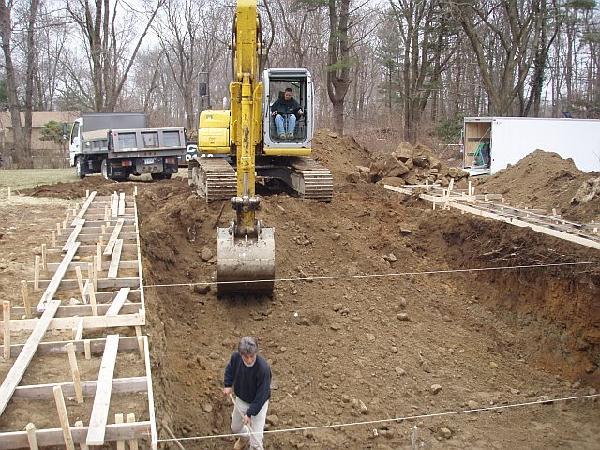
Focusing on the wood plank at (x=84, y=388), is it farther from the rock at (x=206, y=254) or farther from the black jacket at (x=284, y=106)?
the black jacket at (x=284, y=106)

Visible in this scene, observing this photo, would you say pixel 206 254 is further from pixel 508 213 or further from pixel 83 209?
pixel 508 213

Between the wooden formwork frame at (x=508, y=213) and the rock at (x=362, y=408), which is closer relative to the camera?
the rock at (x=362, y=408)

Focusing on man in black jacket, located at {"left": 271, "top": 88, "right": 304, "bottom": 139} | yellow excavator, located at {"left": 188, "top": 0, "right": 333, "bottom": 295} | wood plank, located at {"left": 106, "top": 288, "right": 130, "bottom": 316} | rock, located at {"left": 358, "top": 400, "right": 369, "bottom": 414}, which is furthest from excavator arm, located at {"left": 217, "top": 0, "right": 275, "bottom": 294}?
man in black jacket, located at {"left": 271, "top": 88, "right": 304, "bottom": 139}

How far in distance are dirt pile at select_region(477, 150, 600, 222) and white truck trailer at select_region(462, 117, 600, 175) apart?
3.87m

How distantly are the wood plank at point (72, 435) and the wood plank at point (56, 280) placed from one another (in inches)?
116

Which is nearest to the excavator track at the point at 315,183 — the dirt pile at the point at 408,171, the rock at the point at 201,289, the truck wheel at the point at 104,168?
the rock at the point at 201,289

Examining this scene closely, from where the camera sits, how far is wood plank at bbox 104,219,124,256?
9643mm

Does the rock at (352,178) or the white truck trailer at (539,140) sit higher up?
the white truck trailer at (539,140)

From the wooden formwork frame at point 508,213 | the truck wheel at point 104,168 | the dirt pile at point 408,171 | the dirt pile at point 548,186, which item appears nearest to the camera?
the wooden formwork frame at point 508,213

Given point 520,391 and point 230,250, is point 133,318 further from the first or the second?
point 520,391

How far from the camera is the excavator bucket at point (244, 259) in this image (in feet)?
29.3

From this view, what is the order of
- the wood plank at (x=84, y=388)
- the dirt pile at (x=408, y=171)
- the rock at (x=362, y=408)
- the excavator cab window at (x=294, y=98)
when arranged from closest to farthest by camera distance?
1. the wood plank at (x=84, y=388)
2. the rock at (x=362, y=408)
3. the excavator cab window at (x=294, y=98)
4. the dirt pile at (x=408, y=171)

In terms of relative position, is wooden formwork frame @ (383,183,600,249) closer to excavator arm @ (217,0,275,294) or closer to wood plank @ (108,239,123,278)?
excavator arm @ (217,0,275,294)

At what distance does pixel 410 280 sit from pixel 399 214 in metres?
3.08
